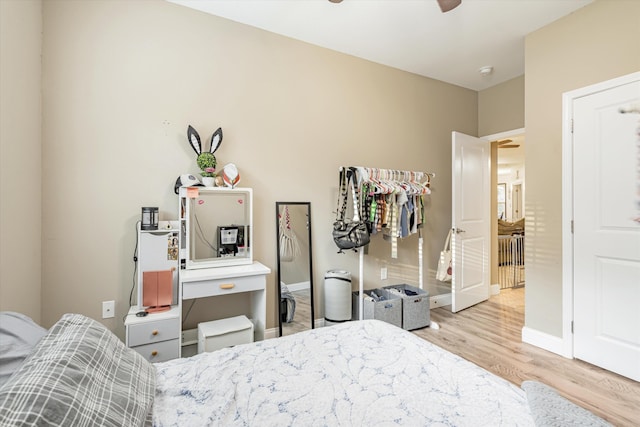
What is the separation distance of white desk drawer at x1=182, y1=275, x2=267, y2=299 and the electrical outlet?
0.56 meters

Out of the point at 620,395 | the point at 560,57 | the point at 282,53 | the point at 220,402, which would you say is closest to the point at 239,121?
the point at 282,53

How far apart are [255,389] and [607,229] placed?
8.97ft

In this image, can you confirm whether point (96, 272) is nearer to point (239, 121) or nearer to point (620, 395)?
point (239, 121)

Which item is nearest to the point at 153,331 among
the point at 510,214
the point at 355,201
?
the point at 355,201

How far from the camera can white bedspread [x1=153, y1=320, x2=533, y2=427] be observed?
97 centimetres

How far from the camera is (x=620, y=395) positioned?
6.71 feet

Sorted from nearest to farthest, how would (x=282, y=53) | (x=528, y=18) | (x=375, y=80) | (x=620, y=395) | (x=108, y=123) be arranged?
1. (x=620, y=395)
2. (x=108, y=123)
3. (x=528, y=18)
4. (x=282, y=53)
5. (x=375, y=80)

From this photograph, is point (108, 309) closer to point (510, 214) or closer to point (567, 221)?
point (567, 221)

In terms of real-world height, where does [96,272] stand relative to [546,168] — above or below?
below

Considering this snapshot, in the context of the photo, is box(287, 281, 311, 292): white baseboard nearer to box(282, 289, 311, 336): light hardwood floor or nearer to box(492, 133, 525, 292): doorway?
box(282, 289, 311, 336): light hardwood floor

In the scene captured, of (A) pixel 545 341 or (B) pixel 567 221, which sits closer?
(B) pixel 567 221

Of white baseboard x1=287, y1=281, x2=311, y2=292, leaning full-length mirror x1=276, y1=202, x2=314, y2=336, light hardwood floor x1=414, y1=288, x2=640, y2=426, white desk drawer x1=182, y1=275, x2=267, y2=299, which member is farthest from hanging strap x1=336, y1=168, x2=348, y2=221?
light hardwood floor x1=414, y1=288, x2=640, y2=426

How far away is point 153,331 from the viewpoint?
201 cm

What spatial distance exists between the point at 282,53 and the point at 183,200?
159cm
